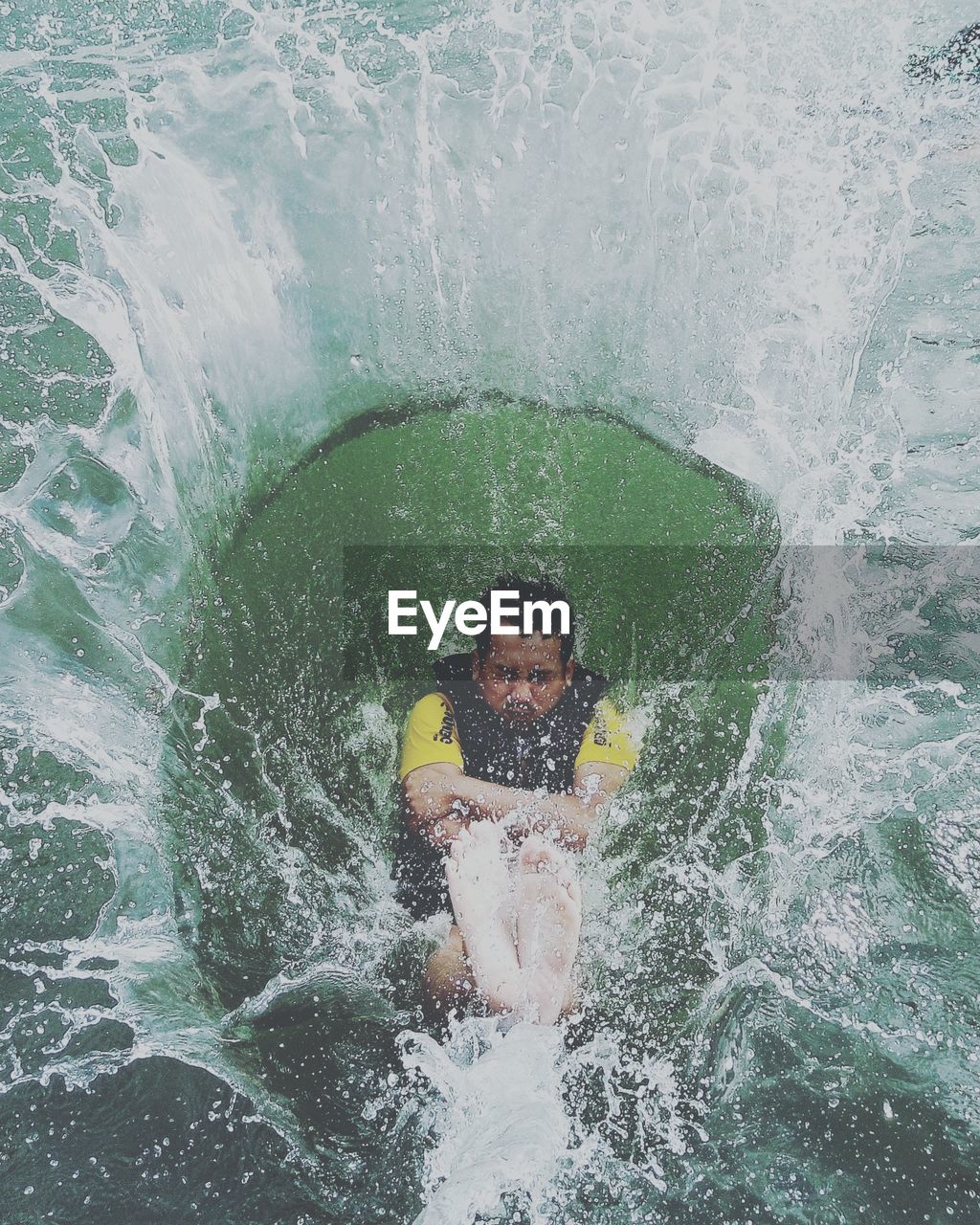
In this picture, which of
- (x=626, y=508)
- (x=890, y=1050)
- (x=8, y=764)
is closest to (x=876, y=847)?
(x=890, y=1050)

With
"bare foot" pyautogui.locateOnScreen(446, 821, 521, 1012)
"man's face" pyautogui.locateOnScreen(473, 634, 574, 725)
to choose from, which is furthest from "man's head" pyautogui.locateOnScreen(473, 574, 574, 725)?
"bare foot" pyautogui.locateOnScreen(446, 821, 521, 1012)

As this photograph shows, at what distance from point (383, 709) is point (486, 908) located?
1.24 meters

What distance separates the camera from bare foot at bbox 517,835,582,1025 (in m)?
3.38

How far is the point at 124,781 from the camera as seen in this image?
3.86 metres

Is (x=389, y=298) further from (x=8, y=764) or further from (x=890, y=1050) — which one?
(x=890, y=1050)

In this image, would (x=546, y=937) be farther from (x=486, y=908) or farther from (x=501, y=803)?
(x=501, y=803)

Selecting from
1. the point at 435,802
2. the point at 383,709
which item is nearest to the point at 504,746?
the point at 435,802

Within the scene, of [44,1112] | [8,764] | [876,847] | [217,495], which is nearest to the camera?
[44,1112]

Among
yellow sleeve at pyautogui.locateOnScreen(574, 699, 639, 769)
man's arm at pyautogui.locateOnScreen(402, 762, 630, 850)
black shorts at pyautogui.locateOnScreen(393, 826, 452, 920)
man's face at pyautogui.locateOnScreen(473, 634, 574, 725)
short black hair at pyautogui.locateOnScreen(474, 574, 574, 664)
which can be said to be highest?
short black hair at pyautogui.locateOnScreen(474, 574, 574, 664)

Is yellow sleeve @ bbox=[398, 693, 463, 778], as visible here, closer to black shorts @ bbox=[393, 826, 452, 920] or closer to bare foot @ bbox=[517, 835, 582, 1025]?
black shorts @ bbox=[393, 826, 452, 920]

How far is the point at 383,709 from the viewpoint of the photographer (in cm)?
438

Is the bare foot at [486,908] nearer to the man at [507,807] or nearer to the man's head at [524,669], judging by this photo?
the man at [507,807]

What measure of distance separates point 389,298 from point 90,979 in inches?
132

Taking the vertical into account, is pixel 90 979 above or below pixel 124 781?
below
